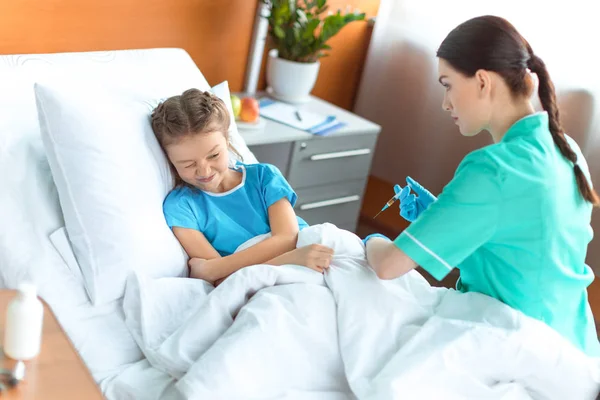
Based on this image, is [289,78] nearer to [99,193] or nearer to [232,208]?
[232,208]

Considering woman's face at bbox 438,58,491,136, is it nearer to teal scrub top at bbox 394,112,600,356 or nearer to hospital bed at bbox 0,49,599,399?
teal scrub top at bbox 394,112,600,356

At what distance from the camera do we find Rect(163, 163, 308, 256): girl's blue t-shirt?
6.04ft

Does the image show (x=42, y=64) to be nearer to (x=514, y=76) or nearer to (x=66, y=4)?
(x=66, y=4)

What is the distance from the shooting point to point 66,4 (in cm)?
238

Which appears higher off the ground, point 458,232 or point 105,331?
point 458,232

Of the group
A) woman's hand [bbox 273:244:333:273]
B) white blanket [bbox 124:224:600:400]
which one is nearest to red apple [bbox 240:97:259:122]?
woman's hand [bbox 273:244:333:273]

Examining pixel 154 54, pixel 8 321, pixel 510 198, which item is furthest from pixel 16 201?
pixel 510 198

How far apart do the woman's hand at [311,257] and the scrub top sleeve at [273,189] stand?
23cm

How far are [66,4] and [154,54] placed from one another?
38 cm

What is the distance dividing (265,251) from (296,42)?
1.34m

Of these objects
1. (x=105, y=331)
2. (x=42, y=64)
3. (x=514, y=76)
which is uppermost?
(x=514, y=76)

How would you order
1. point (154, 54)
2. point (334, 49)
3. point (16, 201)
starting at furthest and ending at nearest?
point (334, 49) < point (154, 54) < point (16, 201)

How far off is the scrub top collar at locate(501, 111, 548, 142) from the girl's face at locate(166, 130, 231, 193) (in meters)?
0.69

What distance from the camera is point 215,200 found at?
1.92m
